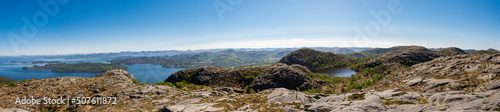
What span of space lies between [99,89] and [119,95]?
4960 millimetres

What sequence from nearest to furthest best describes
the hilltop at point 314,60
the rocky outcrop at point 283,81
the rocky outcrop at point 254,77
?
the rocky outcrop at point 283,81 < the rocky outcrop at point 254,77 < the hilltop at point 314,60

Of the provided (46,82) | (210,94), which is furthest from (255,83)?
(46,82)

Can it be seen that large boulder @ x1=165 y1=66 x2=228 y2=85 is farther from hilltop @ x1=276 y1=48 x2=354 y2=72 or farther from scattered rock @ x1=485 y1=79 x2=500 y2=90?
hilltop @ x1=276 y1=48 x2=354 y2=72

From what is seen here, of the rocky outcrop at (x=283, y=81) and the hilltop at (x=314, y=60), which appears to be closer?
the rocky outcrop at (x=283, y=81)

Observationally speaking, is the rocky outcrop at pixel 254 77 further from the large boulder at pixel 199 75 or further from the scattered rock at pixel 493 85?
the scattered rock at pixel 493 85

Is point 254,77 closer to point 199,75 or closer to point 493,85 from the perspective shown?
point 199,75

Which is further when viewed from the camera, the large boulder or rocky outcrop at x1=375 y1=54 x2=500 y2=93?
the large boulder

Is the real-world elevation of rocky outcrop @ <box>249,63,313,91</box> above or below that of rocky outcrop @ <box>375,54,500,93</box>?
below

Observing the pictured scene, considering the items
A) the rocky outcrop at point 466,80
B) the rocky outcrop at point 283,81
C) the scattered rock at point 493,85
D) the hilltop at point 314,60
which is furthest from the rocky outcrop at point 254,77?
the hilltop at point 314,60

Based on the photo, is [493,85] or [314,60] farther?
[314,60]

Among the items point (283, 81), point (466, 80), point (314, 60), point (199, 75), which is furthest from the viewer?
point (314, 60)

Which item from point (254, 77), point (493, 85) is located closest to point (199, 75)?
point (254, 77)

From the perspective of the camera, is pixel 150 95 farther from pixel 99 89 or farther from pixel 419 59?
pixel 419 59

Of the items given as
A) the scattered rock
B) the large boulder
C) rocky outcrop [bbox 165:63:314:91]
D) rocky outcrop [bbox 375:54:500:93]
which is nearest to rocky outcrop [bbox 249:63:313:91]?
rocky outcrop [bbox 165:63:314:91]
